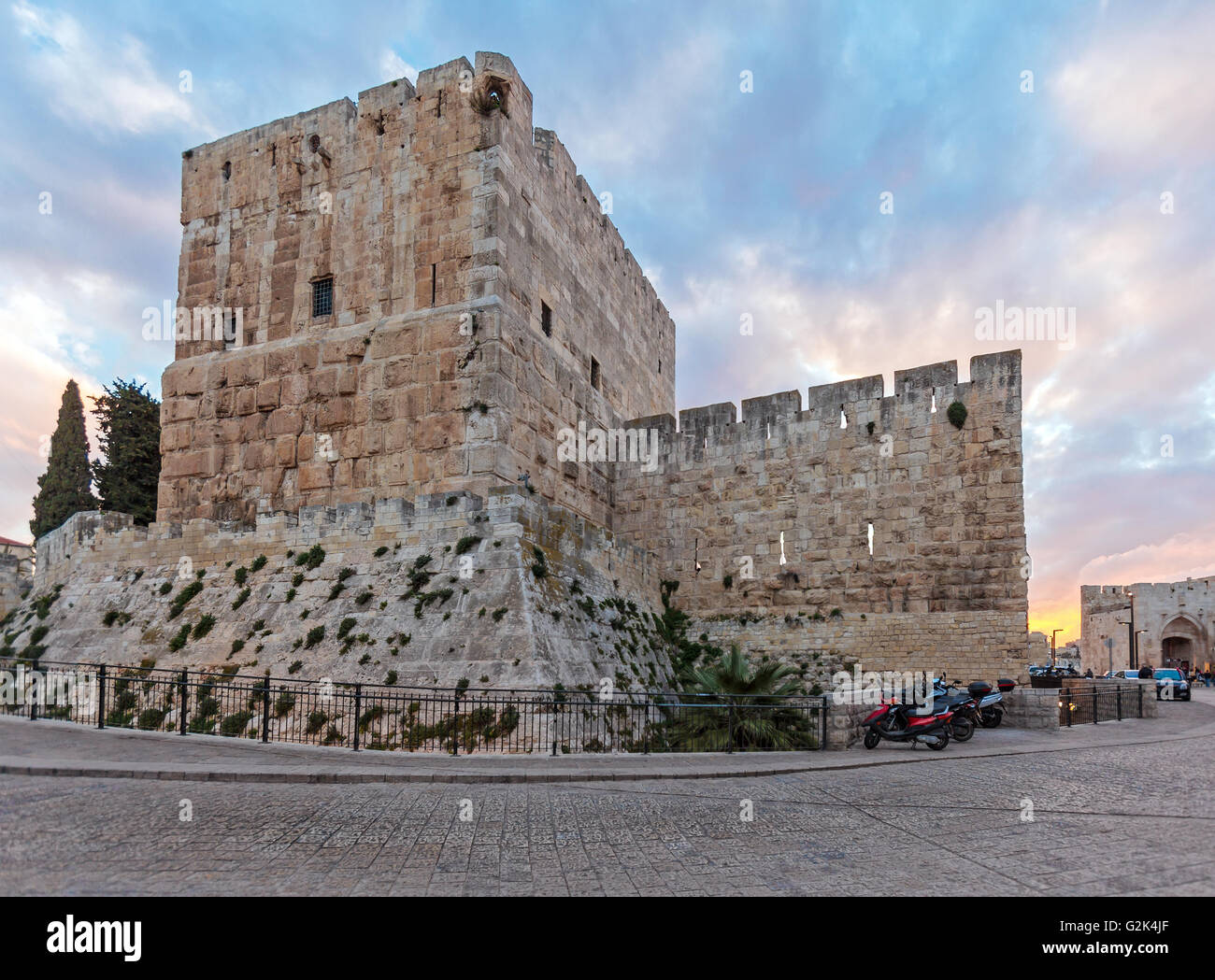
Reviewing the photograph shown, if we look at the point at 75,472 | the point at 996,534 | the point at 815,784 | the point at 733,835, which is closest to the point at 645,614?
the point at 996,534

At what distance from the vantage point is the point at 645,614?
1798 cm

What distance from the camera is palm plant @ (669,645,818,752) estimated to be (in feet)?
38.4

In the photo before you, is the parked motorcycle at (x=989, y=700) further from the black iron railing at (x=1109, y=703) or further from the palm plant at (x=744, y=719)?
the palm plant at (x=744, y=719)

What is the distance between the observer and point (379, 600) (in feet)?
45.2

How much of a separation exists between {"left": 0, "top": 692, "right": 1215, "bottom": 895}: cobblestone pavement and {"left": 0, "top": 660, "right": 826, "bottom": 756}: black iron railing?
247 cm

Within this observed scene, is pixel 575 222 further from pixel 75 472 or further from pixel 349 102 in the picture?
pixel 75 472

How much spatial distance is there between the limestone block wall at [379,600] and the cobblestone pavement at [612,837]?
4439mm

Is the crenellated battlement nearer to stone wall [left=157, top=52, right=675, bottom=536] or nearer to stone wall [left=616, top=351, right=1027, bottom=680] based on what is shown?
stone wall [left=616, top=351, right=1027, bottom=680]

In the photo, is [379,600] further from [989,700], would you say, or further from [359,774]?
[989,700]

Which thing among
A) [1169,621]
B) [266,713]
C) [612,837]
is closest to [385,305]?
[266,713]

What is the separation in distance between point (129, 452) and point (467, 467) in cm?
1848

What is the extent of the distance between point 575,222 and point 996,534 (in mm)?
12948

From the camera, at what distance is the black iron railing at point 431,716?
35.4ft

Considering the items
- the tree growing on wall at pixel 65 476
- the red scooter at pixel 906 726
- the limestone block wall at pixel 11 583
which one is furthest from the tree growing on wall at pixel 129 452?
the red scooter at pixel 906 726
